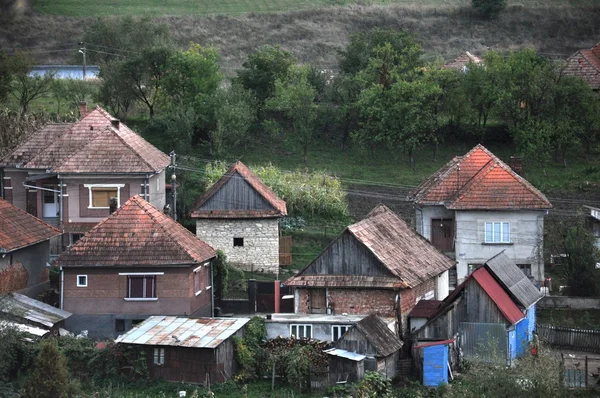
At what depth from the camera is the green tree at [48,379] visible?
31.3m

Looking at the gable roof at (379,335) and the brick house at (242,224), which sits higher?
the brick house at (242,224)

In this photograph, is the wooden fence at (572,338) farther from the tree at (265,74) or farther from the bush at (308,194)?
the tree at (265,74)

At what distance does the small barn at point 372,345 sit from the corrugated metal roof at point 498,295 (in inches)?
143

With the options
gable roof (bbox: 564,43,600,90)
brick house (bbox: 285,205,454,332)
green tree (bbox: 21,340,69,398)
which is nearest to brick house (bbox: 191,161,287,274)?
brick house (bbox: 285,205,454,332)

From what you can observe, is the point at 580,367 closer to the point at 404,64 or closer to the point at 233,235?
the point at 233,235

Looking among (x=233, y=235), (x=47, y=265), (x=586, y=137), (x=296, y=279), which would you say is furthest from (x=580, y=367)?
(x=586, y=137)

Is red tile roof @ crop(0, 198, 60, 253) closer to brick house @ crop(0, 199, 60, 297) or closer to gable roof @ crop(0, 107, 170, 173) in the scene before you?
brick house @ crop(0, 199, 60, 297)

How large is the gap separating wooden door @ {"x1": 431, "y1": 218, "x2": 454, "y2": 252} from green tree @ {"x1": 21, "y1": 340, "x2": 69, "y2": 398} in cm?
2009

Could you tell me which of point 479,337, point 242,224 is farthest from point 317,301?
point 242,224

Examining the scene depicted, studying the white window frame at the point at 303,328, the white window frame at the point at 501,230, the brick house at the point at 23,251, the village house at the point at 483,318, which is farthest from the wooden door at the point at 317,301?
the brick house at the point at 23,251

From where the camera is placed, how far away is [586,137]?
5984cm

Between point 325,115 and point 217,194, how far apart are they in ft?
54.6

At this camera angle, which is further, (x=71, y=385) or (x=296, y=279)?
(x=296, y=279)

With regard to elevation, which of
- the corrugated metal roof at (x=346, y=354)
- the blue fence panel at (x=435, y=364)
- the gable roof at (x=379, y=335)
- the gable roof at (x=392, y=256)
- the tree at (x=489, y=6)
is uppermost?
the tree at (x=489, y=6)
